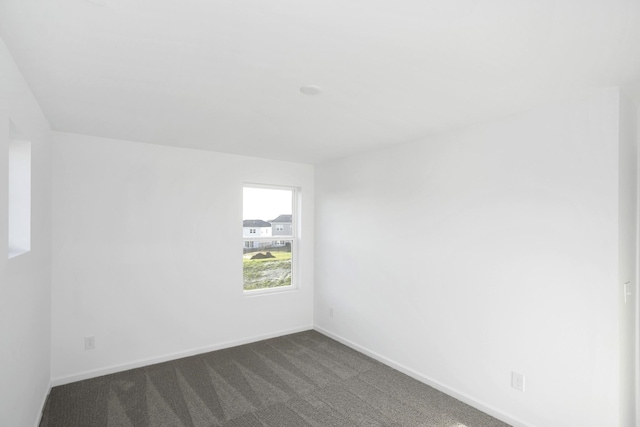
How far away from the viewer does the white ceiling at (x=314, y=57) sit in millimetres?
1388

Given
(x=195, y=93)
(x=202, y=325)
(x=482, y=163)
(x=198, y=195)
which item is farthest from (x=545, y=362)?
(x=198, y=195)

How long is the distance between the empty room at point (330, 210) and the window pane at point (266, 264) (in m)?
0.05

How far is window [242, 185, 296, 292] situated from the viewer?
443 cm

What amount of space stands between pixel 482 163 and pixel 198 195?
9.87ft

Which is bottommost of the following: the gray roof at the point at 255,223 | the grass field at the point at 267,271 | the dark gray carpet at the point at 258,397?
the dark gray carpet at the point at 258,397

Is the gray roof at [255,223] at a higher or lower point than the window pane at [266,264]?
higher

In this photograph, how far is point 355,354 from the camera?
12.9 ft

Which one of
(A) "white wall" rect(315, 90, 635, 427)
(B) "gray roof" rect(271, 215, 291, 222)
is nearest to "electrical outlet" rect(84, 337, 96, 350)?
(B) "gray roof" rect(271, 215, 291, 222)

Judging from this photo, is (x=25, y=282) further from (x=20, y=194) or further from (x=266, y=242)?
(x=266, y=242)

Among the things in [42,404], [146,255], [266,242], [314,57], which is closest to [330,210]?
[266,242]

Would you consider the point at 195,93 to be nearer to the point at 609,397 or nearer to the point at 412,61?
the point at 412,61

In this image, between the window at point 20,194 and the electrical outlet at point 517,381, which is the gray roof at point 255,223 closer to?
the window at point 20,194

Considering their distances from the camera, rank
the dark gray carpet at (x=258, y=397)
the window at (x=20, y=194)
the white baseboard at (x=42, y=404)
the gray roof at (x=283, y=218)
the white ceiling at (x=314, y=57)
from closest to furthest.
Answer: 1. the white ceiling at (x=314, y=57)
2. the window at (x=20, y=194)
3. the white baseboard at (x=42, y=404)
4. the dark gray carpet at (x=258, y=397)
5. the gray roof at (x=283, y=218)

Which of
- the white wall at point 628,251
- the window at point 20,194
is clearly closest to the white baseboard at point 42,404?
the window at point 20,194
